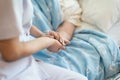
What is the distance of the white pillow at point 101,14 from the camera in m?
1.50

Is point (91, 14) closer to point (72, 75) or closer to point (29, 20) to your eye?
point (72, 75)

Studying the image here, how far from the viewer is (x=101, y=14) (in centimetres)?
150

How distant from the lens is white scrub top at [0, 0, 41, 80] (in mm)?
840

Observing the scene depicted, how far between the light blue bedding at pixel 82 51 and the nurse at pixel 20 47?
0.15 metres

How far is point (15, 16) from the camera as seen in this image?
2.80ft

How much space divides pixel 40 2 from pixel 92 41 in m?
0.35

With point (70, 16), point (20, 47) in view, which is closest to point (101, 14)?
point (70, 16)

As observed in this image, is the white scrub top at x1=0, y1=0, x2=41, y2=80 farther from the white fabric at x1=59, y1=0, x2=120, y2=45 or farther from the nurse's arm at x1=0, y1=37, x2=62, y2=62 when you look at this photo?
the white fabric at x1=59, y1=0, x2=120, y2=45

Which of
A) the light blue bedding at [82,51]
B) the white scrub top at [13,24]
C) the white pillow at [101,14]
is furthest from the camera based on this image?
the white pillow at [101,14]

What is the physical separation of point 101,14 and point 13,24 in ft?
2.49

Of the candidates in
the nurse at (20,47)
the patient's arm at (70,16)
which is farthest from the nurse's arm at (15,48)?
the patient's arm at (70,16)

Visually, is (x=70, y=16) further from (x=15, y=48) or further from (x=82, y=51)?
(x=15, y=48)

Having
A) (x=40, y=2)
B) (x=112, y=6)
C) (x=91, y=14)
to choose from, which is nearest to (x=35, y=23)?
(x=40, y=2)

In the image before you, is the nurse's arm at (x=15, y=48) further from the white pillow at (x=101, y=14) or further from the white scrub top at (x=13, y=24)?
the white pillow at (x=101, y=14)
